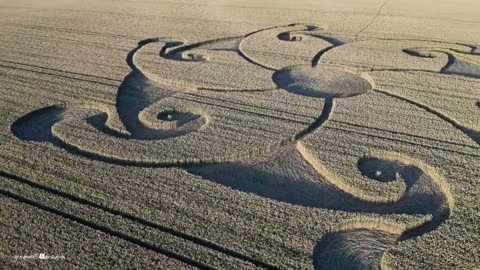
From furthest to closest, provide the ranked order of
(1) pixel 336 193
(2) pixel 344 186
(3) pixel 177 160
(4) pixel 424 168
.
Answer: (3) pixel 177 160 → (4) pixel 424 168 → (2) pixel 344 186 → (1) pixel 336 193

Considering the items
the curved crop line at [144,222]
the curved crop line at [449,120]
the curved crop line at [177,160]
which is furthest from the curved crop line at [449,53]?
the curved crop line at [144,222]

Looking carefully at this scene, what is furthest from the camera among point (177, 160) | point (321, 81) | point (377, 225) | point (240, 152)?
point (321, 81)

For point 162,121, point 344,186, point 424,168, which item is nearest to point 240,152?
point 344,186

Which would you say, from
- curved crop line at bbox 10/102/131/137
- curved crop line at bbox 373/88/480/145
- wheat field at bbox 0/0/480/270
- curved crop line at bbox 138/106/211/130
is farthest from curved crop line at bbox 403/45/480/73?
curved crop line at bbox 10/102/131/137

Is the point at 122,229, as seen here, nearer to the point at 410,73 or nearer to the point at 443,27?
the point at 410,73

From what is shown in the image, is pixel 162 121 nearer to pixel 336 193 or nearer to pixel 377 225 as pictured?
pixel 336 193

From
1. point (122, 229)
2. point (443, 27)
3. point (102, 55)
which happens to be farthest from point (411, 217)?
point (443, 27)
